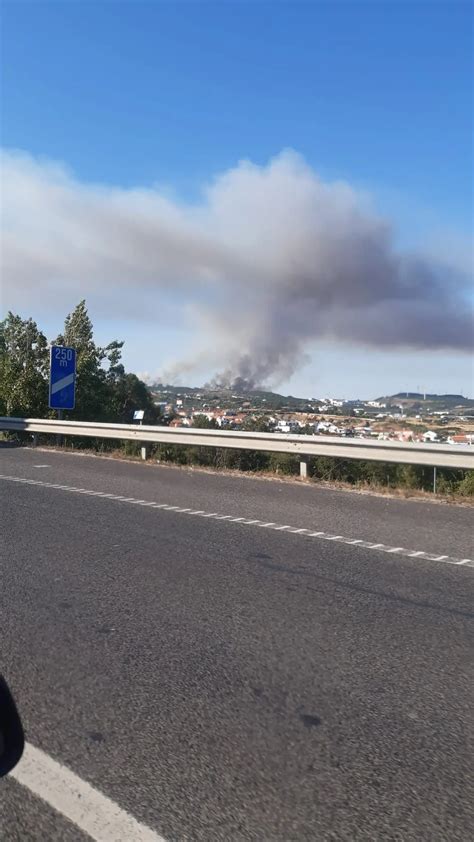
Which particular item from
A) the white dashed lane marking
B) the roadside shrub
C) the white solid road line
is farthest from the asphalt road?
the roadside shrub

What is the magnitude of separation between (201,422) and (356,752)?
15653 millimetres

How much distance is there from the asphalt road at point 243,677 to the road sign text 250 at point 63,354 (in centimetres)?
1200

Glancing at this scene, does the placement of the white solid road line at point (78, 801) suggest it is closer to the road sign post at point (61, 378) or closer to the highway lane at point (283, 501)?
the highway lane at point (283, 501)

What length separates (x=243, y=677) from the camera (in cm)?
454

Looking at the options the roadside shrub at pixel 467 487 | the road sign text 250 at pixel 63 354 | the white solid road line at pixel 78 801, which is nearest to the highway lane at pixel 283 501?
the roadside shrub at pixel 467 487

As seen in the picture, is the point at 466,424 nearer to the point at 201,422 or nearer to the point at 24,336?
the point at 201,422

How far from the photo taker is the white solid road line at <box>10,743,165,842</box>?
293cm

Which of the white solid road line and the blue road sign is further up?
the blue road sign

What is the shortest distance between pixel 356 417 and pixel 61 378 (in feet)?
26.8

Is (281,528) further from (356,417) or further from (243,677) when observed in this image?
(356,417)

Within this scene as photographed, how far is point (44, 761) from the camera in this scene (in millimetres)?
3484

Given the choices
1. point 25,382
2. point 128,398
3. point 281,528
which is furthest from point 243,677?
point 128,398

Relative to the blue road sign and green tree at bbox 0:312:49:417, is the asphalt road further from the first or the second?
green tree at bbox 0:312:49:417

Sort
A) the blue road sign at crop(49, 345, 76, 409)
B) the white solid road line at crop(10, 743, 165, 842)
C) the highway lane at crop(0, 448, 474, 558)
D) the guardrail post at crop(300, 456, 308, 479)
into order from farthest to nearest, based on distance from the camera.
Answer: the blue road sign at crop(49, 345, 76, 409) → the guardrail post at crop(300, 456, 308, 479) → the highway lane at crop(0, 448, 474, 558) → the white solid road line at crop(10, 743, 165, 842)
